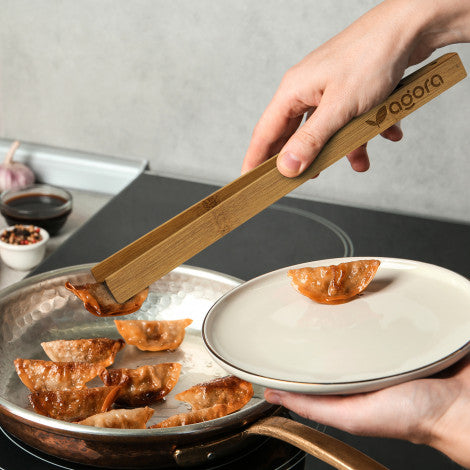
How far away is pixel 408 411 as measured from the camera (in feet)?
1.88

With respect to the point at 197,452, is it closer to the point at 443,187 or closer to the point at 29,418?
the point at 29,418

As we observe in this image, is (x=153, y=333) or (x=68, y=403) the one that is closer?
(x=68, y=403)

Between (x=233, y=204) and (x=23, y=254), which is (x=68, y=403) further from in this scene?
(x=23, y=254)

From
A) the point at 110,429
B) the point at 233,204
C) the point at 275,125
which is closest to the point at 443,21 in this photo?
the point at 275,125

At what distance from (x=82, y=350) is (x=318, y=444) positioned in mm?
328

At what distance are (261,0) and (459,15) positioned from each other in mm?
524

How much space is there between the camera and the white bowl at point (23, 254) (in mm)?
1141

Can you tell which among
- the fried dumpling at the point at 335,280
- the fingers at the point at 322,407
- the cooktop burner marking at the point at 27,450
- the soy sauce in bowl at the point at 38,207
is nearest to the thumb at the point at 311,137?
the fried dumpling at the point at 335,280

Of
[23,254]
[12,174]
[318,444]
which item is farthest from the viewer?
[12,174]

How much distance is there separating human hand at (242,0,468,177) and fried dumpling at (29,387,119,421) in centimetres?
29

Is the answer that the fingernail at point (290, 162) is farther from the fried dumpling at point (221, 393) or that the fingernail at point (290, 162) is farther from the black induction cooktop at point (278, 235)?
the black induction cooktop at point (278, 235)

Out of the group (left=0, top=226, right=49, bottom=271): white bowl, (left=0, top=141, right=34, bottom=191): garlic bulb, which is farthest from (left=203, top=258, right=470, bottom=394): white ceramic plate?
(left=0, top=141, right=34, bottom=191): garlic bulb

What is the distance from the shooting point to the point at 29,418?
59 centimetres

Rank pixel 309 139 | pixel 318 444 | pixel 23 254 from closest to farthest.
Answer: pixel 318 444, pixel 309 139, pixel 23 254
